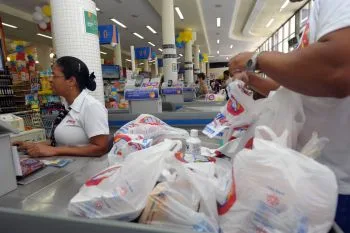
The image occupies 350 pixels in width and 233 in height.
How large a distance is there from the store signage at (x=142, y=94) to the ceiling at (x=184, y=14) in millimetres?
6161

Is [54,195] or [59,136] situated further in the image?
[59,136]

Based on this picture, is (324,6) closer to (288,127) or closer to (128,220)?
(288,127)

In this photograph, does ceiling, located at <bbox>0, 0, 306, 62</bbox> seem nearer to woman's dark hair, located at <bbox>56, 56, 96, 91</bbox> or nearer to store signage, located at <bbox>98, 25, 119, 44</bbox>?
store signage, located at <bbox>98, 25, 119, 44</bbox>

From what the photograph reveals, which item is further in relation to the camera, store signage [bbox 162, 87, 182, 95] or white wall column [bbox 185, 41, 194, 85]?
white wall column [bbox 185, 41, 194, 85]

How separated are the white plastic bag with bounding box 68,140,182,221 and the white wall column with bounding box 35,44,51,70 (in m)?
14.6

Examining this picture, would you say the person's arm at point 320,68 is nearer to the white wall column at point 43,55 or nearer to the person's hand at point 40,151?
the person's hand at point 40,151

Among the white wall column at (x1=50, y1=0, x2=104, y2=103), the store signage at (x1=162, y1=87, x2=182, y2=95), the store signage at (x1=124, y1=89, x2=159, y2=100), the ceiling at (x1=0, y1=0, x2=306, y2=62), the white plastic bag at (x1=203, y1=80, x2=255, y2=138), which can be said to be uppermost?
the ceiling at (x1=0, y1=0, x2=306, y2=62)

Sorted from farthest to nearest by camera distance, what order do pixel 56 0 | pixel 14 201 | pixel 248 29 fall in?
pixel 248 29 → pixel 56 0 → pixel 14 201

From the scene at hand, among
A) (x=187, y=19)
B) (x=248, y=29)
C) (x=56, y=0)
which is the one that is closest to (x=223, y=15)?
(x=187, y=19)

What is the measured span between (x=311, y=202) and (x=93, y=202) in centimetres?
57

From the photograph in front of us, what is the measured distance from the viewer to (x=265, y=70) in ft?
2.70

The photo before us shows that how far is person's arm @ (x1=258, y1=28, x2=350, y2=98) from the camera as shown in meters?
0.67

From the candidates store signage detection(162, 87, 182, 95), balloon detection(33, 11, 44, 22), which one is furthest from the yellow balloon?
store signage detection(162, 87, 182, 95)

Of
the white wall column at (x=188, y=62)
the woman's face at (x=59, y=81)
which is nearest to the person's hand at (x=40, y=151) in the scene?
the woman's face at (x=59, y=81)
